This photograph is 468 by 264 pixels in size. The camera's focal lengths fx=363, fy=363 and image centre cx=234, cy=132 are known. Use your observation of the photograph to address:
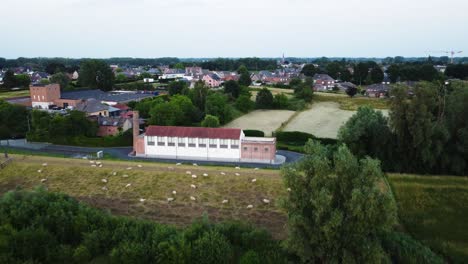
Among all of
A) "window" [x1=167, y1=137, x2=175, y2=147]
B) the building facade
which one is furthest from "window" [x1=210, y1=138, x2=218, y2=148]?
"window" [x1=167, y1=137, x2=175, y2=147]

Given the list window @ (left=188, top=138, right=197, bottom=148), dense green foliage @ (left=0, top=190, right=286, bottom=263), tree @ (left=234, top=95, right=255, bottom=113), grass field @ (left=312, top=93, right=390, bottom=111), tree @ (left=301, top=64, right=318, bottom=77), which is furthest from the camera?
tree @ (left=301, top=64, right=318, bottom=77)

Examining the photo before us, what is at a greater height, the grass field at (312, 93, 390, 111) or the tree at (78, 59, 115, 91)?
the tree at (78, 59, 115, 91)

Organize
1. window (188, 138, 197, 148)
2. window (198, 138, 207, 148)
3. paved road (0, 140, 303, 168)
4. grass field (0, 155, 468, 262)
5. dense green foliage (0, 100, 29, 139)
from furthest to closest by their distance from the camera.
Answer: dense green foliage (0, 100, 29, 139) → window (188, 138, 197, 148) → window (198, 138, 207, 148) → paved road (0, 140, 303, 168) → grass field (0, 155, 468, 262)

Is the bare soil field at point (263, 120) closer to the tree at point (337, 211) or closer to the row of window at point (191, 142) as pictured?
the row of window at point (191, 142)

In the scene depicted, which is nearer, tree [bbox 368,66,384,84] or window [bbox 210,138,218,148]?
window [bbox 210,138,218,148]

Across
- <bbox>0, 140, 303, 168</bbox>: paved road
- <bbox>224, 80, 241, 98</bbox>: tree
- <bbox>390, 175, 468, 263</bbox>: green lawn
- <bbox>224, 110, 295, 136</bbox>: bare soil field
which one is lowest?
<bbox>390, 175, 468, 263</bbox>: green lawn

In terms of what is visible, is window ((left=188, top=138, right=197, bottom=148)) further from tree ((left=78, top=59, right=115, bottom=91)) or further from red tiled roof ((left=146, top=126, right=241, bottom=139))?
tree ((left=78, top=59, right=115, bottom=91))

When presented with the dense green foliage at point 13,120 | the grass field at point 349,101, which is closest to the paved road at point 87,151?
the dense green foliage at point 13,120
